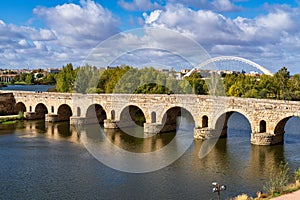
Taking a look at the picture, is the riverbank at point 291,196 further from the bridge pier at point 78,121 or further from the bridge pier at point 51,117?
the bridge pier at point 51,117

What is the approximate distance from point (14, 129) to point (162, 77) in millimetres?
22197

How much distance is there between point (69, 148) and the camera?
2861 cm

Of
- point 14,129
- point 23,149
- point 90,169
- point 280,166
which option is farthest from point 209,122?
point 14,129

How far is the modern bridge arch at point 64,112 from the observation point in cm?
4300

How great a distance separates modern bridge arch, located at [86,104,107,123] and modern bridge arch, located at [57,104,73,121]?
12.6 feet

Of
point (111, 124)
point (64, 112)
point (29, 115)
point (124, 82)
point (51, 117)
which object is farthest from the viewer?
point (124, 82)

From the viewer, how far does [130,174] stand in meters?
21.4

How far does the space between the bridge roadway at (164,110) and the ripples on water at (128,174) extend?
4.57ft

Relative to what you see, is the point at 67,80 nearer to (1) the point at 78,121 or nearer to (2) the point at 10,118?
(2) the point at 10,118

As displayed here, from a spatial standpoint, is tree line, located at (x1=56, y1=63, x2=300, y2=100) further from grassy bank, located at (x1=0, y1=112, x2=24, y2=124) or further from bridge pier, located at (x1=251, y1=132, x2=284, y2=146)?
bridge pier, located at (x1=251, y1=132, x2=284, y2=146)

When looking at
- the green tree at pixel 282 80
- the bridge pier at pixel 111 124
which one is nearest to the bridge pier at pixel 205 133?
the bridge pier at pixel 111 124

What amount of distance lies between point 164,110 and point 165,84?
749 inches

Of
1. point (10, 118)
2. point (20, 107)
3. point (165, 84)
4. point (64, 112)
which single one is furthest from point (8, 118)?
point (165, 84)

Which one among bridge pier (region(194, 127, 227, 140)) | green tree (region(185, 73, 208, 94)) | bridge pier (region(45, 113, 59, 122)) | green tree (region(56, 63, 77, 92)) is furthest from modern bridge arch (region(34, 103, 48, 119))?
bridge pier (region(194, 127, 227, 140))
